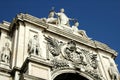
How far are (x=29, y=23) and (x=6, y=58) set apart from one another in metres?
2.53

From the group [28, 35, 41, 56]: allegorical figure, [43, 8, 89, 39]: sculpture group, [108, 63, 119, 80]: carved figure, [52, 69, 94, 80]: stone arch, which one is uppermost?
[43, 8, 89, 39]: sculpture group

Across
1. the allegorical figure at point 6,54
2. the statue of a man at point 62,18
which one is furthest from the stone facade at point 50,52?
the statue of a man at point 62,18

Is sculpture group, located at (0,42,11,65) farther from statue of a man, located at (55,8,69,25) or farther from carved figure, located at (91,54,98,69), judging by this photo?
statue of a man, located at (55,8,69,25)

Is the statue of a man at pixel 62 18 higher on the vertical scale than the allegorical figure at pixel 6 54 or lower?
higher

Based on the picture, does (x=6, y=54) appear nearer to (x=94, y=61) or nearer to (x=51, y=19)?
(x=94, y=61)

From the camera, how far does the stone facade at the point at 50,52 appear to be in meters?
11.5

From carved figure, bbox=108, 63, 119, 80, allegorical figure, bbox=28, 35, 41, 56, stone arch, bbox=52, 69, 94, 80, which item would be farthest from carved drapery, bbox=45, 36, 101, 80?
allegorical figure, bbox=28, 35, 41, 56

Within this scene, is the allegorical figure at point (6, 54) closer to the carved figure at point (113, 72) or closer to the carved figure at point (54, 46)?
the carved figure at point (54, 46)

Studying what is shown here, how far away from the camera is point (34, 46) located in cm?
1223

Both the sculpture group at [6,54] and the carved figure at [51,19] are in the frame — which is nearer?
the sculpture group at [6,54]

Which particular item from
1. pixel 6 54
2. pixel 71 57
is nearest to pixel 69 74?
pixel 71 57

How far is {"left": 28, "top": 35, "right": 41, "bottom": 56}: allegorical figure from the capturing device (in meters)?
11.9

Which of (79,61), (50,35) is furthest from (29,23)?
(79,61)

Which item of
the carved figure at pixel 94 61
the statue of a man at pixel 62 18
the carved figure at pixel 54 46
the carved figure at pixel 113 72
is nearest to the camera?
the carved figure at pixel 54 46
